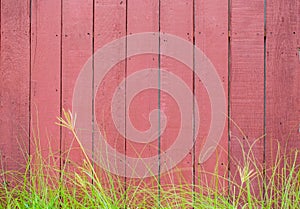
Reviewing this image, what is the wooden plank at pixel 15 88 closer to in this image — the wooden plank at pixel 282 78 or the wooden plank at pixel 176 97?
the wooden plank at pixel 176 97

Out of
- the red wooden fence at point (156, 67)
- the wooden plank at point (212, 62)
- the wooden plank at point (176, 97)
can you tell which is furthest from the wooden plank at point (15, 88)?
the wooden plank at point (212, 62)

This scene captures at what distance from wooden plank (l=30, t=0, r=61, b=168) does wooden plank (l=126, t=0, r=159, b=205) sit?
0.34 metres

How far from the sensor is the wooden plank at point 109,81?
1.85 m

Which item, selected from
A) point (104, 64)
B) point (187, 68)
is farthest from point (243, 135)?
point (104, 64)

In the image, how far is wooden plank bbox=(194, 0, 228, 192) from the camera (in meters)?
1.80

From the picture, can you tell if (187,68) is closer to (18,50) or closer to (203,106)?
(203,106)

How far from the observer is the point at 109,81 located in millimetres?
1865

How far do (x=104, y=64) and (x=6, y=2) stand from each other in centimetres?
57

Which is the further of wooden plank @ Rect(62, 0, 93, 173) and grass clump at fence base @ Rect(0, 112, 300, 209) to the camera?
wooden plank @ Rect(62, 0, 93, 173)

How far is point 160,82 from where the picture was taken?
6.03ft

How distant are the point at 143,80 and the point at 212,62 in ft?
1.05

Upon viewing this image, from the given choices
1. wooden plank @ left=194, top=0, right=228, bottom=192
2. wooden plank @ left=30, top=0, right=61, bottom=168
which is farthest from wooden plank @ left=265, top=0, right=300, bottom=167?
wooden plank @ left=30, top=0, right=61, bottom=168

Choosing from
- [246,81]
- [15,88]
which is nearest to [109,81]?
[15,88]

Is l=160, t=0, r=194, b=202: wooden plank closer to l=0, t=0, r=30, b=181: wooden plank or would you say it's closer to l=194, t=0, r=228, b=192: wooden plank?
l=194, t=0, r=228, b=192: wooden plank
